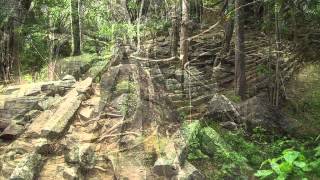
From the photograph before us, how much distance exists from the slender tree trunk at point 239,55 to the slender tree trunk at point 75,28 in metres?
6.81

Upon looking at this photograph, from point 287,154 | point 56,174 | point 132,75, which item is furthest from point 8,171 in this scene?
point 287,154

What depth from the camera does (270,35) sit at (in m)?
13.4

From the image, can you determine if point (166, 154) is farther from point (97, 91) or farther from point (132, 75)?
point (97, 91)

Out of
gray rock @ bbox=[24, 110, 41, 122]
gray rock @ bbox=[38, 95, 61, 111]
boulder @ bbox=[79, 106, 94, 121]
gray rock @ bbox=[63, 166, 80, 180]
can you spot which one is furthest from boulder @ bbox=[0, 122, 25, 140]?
gray rock @ bbox=[63, 166, 80, 180]

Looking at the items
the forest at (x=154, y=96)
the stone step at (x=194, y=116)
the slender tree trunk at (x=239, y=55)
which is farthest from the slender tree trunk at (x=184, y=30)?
the stone step at (x=194, y=116)

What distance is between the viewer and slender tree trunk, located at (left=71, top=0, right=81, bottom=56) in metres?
17.2

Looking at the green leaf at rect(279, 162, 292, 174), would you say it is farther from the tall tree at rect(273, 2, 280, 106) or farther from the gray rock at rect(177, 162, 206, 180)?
the tall tree at rect(273, 2, 280, 106)

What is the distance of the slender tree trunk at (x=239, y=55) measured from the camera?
1232cm

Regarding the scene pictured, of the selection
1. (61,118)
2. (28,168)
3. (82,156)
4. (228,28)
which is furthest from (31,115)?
(228,28)

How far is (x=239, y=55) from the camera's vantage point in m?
12.3

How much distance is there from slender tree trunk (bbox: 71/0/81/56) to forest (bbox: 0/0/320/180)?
9 cm

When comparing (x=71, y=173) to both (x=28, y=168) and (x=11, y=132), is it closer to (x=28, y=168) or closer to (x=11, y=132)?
(x=28, y=168)

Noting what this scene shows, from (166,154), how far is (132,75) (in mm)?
3370

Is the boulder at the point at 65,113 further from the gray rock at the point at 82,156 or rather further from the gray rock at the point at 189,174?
the gray rock at the point at 189,174
